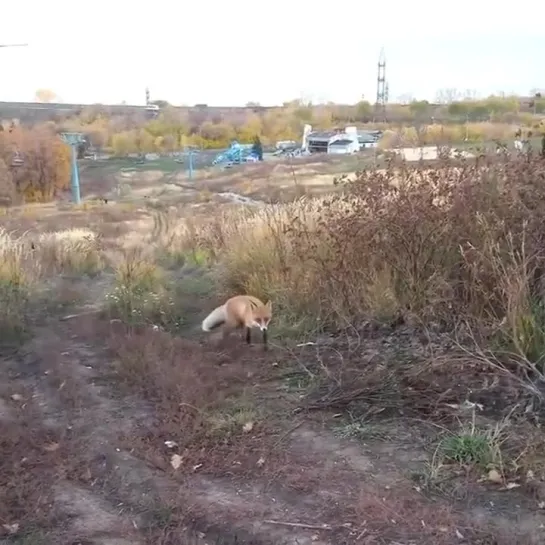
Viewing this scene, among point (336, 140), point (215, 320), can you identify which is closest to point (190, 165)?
point (336, 140)

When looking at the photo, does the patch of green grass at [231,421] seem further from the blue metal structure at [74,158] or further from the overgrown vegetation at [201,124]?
the blue metal structure at [74,158]

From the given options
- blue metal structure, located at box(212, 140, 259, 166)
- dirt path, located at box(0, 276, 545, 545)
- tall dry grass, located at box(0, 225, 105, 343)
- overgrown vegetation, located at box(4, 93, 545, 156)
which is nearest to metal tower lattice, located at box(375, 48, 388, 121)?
overgrown vegetation, located at box(4, 93, 545, 156)

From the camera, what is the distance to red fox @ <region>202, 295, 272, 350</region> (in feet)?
13.8

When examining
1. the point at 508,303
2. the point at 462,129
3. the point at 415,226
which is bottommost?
the point at 508,303

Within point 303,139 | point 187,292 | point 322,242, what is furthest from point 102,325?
point 303,139

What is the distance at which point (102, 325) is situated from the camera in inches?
190

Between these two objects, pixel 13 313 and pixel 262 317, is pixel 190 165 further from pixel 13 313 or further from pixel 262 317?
pixel 262 317

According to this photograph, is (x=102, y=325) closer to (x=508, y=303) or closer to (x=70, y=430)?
(x=70, y=430)

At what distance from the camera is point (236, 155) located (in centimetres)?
1298

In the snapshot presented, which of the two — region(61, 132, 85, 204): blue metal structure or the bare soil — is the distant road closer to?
region(61, 132, 85, 204): blue metal structure

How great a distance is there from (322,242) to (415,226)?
0.87 m

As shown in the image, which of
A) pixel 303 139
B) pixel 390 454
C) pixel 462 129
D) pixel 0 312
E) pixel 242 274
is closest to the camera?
pixel 390 454

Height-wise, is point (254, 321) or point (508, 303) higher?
point (508, 303)

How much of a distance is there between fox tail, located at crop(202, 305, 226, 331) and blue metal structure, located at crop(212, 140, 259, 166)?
8.02 metres
